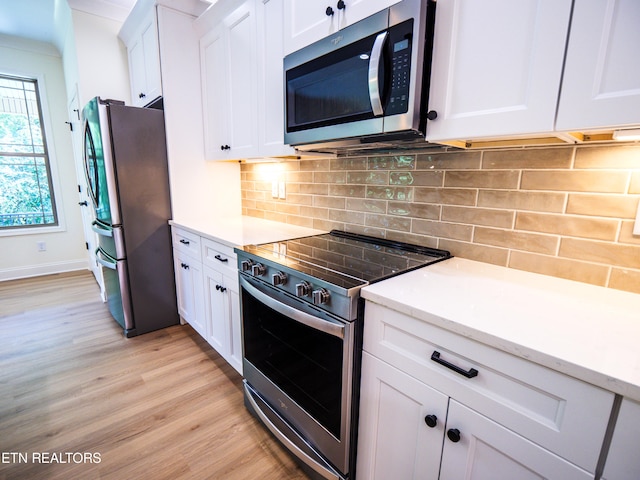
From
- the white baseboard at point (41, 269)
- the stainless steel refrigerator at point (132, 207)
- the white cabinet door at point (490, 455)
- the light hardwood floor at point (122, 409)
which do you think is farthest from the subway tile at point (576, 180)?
the white baseboard at point (41, 269)

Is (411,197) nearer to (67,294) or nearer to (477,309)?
(477,309)

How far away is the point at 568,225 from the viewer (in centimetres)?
108

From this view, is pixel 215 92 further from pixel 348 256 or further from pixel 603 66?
pixel 603 66

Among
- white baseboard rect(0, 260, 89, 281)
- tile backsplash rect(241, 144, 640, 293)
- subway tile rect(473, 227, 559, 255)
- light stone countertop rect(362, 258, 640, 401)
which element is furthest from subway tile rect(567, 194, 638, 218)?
white baseboard rect(0, 260, 89, 281)

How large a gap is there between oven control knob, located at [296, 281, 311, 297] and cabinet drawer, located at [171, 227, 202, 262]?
1207 millimetres

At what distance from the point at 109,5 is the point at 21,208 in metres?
2.82

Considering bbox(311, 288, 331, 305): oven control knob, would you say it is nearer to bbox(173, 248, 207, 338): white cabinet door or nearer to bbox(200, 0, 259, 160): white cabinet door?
bbox(200, 0, 259, 160): white cabinet door

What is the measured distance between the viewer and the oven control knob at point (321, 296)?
1.04 meters

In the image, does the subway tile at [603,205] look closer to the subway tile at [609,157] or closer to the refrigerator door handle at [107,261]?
the subway tile at [609,157]

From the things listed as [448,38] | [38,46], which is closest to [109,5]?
[38,46]

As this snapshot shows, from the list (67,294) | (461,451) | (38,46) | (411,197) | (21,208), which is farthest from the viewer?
(21,208)

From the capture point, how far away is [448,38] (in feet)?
3.18

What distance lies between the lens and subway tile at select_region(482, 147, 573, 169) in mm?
1064

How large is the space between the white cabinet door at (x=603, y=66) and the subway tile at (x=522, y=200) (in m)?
0.39
